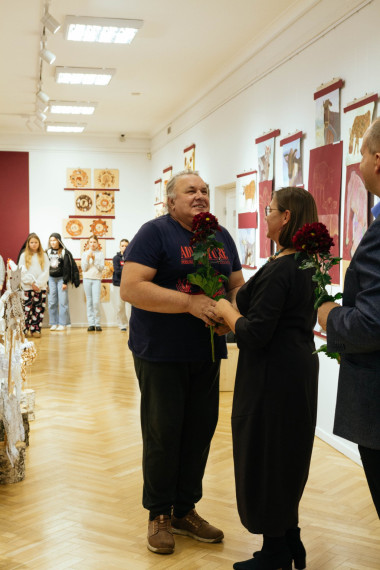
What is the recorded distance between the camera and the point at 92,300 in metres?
13.2

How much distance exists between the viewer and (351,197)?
203 inches

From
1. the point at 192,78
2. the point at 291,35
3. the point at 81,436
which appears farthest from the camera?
the point at 192,78

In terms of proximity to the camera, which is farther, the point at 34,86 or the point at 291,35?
the point at 34,86

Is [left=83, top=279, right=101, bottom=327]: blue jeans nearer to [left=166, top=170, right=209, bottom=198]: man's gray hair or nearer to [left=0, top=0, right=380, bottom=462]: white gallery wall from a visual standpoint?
[left=0, top=0, right=380, bottom=462]: white gallery wall

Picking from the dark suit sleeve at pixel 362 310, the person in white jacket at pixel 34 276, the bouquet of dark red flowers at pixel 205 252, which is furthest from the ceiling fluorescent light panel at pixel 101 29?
the person in white jacket at pixel 34 276

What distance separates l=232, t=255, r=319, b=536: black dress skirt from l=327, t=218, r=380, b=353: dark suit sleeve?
23.9 inches

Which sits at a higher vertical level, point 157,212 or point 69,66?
point 69,66

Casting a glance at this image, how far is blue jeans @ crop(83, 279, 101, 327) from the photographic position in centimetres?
1312

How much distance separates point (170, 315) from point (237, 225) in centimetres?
552

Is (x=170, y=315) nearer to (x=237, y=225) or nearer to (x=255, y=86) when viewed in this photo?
(x=255, y=86)

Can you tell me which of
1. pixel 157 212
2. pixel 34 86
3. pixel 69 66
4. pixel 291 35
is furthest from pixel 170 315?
pixel 157 212

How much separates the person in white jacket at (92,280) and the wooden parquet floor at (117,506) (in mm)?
6576

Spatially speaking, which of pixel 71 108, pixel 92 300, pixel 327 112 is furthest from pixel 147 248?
pixel 92 300

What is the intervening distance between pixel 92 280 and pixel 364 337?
37.6 feet
